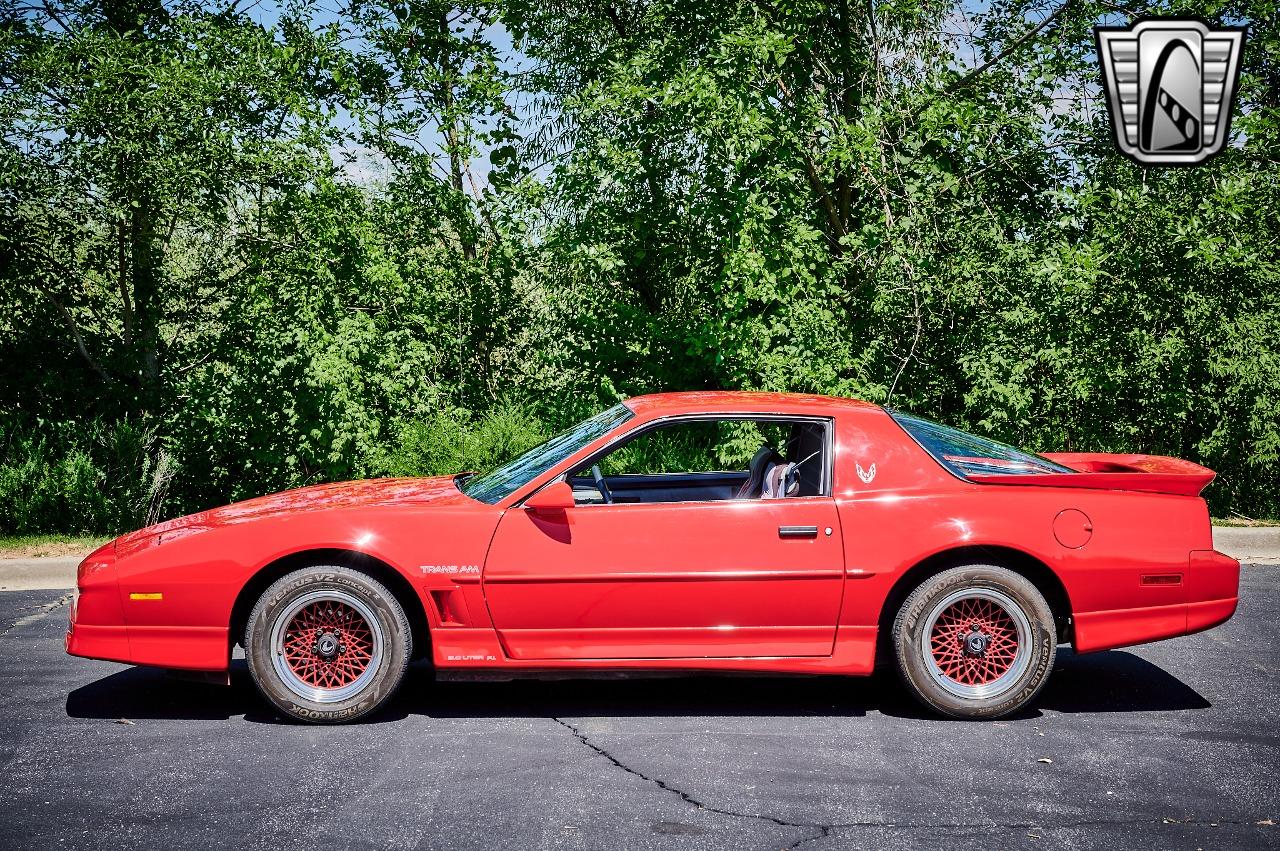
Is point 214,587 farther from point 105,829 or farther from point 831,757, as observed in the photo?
point 831,757

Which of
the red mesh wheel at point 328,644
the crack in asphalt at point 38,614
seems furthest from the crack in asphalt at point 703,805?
the crack in asphalt at point 38,614

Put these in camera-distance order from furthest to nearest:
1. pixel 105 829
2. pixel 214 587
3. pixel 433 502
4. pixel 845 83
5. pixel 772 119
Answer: pixel 845 83 → pixel 772 119 → pixel 433 502 → pixel 214 587 → pixel 105 829

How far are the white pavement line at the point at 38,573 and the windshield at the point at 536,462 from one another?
405cm

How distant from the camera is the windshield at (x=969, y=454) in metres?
5.57

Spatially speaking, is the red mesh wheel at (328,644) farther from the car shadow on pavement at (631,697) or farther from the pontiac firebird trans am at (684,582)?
the car shadow on pavement at (631,697)

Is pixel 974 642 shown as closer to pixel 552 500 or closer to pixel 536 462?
pixel 552 500

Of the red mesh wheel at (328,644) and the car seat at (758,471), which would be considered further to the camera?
the car seat at (758,471)

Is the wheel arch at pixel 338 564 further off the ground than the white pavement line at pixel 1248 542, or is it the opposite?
the wheel arch at pixel 338 564

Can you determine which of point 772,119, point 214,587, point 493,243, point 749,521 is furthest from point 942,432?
point 493,243

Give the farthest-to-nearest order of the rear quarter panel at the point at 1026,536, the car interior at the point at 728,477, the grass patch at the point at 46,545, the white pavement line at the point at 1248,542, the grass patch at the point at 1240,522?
the grass patch at the point at 1240,522, the white pavement line at the point at 1248,542, the grass patch at the point at 46,545, the car interior at the point at 728,477, the rear quarter panel at the point at 1026,536

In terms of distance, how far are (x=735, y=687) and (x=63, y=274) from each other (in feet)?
27.7

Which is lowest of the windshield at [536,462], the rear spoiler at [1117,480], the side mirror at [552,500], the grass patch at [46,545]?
the grass patch at [46,545]

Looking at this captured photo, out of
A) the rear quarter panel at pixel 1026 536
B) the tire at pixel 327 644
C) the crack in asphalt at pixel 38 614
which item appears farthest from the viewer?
the crack in asphalt at pixel 38 614

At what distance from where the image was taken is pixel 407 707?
18.0ft
